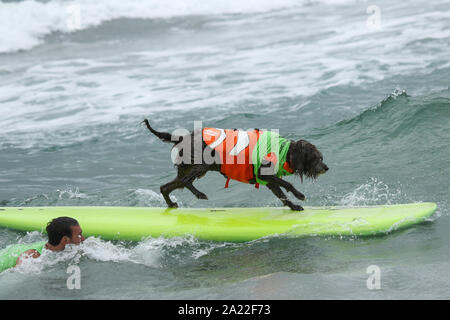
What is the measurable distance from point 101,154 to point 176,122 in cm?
220

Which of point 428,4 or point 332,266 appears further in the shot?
point 428,4

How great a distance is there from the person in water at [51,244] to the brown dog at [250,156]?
1.45 metres

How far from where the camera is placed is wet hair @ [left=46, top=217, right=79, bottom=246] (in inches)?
250

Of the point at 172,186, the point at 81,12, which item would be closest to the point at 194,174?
the point at 172,186

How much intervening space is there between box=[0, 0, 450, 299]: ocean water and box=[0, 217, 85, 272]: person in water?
0.37ft

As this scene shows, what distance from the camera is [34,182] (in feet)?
35.0

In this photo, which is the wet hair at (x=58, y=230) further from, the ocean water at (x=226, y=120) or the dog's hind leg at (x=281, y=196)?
the dog's hind leg at (x=281, y=196)

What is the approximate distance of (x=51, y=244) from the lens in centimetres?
639

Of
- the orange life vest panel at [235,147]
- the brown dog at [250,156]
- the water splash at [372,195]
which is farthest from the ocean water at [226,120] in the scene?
the orange life vest panel at [235,147]

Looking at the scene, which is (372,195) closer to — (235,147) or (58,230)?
(235,147)

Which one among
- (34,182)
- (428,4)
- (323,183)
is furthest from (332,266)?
(428,4)

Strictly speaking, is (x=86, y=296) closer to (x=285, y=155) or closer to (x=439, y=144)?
(x=285, y=155)

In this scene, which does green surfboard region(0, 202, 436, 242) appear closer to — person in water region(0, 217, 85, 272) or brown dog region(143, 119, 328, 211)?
brown dog region(143, 119, 328, 211)

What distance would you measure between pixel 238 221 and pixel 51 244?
6.83 ft
